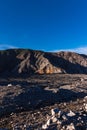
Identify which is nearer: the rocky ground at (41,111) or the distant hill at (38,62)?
the rocky ground at (41,111)

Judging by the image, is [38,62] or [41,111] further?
[38,62]

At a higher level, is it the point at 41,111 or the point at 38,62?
the point at 38,62

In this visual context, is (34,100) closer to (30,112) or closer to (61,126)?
(30,112)

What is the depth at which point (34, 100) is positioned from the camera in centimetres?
3102

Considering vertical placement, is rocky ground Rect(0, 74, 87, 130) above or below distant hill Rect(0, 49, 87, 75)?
below

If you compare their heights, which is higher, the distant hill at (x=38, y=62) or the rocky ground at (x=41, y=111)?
the distant hill at (x=38, y=62)

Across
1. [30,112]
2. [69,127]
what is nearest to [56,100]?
[30,112]

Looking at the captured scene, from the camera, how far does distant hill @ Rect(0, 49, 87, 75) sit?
71.4 m

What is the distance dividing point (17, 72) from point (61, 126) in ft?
163

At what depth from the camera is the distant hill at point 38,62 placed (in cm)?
7138

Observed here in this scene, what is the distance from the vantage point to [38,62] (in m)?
75.7

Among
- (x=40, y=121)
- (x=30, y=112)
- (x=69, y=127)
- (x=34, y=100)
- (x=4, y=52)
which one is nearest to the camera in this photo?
(x=69, y=127)

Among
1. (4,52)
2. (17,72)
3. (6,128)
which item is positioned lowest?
(6,128)

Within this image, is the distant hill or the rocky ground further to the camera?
the distant hill
